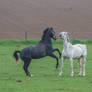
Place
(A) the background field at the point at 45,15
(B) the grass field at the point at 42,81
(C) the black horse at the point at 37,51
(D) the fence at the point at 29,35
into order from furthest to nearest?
(A) the background field at the point at 45,15 < (D) the fence at the point at 29,35 < (C) the black horse at the point at 37,51 < (B) the grass field at the point at 42,81

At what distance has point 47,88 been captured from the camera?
33.7ft

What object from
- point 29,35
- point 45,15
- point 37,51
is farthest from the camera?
point 45,15

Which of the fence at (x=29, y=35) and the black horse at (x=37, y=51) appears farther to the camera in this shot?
the fence at (x=29, y=35)

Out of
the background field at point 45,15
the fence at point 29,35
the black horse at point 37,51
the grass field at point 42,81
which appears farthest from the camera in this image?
the background field at point 45,15

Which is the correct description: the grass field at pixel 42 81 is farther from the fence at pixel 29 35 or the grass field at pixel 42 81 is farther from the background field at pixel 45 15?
the background field at pixel 45 15

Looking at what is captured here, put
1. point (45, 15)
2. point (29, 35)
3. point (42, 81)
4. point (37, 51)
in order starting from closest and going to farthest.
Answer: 1. point (42, 81)
2. point (37, 51)
3. point (29, 35)
4. point (45, 15)

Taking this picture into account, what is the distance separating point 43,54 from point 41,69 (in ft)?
7.00

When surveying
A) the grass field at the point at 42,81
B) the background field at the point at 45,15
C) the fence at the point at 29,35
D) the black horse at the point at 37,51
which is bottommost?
the grass field at the point at 42,81

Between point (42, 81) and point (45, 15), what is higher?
point (45, 15)

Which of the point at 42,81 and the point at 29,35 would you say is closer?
the point at 42,81

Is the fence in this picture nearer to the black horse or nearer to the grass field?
the grass field

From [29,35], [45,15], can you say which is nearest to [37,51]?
[29,35]

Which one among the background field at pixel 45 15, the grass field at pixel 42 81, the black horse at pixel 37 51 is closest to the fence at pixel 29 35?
the background field at pixel 45 15

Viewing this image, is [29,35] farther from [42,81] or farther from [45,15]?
[42,81]
